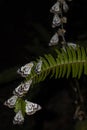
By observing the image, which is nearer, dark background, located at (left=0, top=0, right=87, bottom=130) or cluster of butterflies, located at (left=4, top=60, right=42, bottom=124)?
cluster of butterflies, located at (left=4, top=60, right=42, bottom=124)

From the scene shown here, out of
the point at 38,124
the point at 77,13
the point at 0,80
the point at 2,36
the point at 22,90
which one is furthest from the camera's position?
the point at 2,36

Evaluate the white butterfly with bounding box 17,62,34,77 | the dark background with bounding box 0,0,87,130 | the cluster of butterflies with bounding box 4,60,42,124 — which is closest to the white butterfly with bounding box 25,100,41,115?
the cluster of butterflies with bounding box 4,60,42,124

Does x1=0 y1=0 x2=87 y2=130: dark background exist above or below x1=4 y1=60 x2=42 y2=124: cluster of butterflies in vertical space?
below

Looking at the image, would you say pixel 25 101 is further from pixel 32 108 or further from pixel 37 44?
pixel 37 44

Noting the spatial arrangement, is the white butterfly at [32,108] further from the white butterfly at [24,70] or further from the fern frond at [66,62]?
the fern frond at [66,62]

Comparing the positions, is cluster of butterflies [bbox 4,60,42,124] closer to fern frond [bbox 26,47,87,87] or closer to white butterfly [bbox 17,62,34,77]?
white butterfly [bbox 17,62,34,77]

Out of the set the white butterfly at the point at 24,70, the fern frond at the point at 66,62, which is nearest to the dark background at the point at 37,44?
the fern frond at the point at 66,62

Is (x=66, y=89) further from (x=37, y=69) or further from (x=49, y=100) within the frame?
(x=37, y=69)

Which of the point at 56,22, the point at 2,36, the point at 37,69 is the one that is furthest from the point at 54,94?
the point at 37,69
